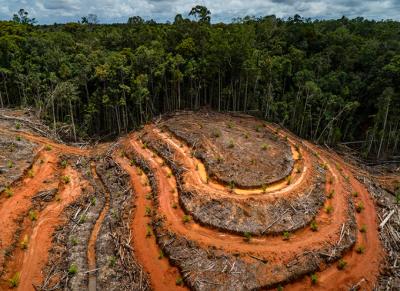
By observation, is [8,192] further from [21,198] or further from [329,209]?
[329,209]

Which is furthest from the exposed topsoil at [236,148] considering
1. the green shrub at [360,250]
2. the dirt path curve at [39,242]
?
the dirt path curve at [39,242]

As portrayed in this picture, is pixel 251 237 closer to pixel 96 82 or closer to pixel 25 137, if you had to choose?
pixel 25 137

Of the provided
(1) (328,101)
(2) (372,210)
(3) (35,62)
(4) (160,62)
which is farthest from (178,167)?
(3) (35,62)

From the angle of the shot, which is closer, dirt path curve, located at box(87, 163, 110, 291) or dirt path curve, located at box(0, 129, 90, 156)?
dirt path curve, located at box(87, 163, 110, 291)

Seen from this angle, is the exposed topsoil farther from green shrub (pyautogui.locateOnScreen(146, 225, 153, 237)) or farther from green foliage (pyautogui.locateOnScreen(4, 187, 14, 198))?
green foliage (pyautogui.locateOnScreen(4, 187, 14, 198))

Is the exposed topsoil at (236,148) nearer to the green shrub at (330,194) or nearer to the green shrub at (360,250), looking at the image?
the green shrub at (330,194)

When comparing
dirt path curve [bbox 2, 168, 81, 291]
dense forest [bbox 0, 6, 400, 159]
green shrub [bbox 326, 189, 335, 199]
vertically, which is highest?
dense forest [bbox 0, 6, 400, 159]

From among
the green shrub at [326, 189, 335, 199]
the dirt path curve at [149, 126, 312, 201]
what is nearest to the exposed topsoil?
the dirt path curve at [149, 126, 312, 201]
